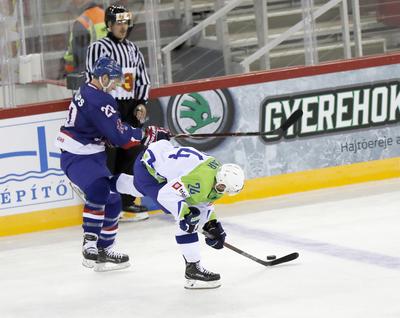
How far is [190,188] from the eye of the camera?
514cm

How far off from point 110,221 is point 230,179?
106cm

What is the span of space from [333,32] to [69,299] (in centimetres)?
341

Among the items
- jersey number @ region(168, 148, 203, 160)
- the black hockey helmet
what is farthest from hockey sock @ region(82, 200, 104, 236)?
the black hockey helmet

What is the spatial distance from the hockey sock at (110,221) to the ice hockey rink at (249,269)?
174 mm

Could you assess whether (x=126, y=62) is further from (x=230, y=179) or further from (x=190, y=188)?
(x=230, y=179)

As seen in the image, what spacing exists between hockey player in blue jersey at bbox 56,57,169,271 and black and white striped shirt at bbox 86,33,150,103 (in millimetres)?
1061

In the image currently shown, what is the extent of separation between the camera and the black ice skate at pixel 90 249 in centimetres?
586

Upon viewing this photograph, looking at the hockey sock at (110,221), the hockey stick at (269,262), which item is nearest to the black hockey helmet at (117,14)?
the hockey sock at (110,221)

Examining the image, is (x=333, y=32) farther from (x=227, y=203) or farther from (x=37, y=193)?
(x=37, y=193)

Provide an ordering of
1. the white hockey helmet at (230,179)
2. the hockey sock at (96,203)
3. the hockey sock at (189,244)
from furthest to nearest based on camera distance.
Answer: the hockey sock at (96,203) < the hockey sock at (189,244) < the white hockey helmet at (230,179)

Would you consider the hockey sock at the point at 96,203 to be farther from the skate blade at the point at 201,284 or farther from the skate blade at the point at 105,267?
the skate blade at the point at 201,284

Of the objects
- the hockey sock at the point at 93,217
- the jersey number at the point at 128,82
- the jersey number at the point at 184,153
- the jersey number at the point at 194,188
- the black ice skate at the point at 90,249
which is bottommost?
the black ice skate at the point at 90,249

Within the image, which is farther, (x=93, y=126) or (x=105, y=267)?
(x=93, y=126)

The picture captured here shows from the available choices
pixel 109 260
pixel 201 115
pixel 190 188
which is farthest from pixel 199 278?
pixel 201 115
